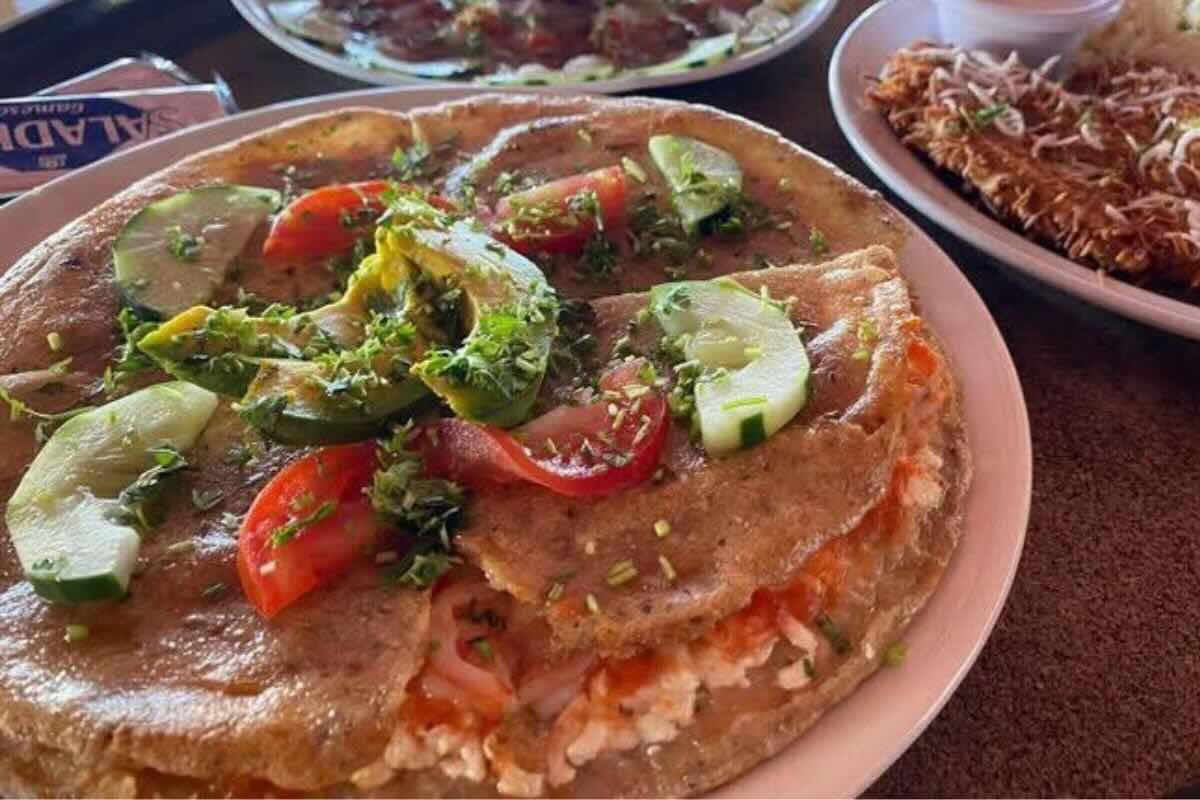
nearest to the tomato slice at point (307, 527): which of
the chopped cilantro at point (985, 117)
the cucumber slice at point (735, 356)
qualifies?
the cucumber slice at point (735, 356)

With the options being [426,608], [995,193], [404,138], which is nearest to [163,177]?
[404,138]

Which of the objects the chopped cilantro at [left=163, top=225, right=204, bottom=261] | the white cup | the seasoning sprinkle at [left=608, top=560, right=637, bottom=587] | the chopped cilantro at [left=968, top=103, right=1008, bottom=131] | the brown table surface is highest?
the chopped cilantro at [left=163, top=225, right=204, bottom=261]

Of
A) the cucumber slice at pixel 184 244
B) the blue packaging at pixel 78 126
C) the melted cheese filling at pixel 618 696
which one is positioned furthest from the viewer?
the blue packaging at pixel 78 126

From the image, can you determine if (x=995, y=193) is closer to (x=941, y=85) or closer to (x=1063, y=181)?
(x=1063, y=181)

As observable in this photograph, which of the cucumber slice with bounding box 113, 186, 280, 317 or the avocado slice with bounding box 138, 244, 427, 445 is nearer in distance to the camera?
the avocado slice with bounding box 138, 244, 427, 445

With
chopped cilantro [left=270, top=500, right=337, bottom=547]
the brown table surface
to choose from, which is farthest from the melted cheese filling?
the brown table surface

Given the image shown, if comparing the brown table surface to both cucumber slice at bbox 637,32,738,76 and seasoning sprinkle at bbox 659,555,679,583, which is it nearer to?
seasoning sprinkle at bbox 659,555,679,583

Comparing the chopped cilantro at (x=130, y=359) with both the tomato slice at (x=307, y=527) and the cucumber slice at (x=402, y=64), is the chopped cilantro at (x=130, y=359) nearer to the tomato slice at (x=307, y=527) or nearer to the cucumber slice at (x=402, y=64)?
the tomato slice at (x=307, y=527)
